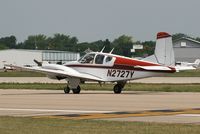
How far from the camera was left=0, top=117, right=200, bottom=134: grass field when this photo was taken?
15.0m

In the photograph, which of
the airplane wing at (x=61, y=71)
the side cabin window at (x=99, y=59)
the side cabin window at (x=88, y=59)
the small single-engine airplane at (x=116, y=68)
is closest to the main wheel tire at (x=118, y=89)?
the small single-engine airplane at (x=116, y=68)

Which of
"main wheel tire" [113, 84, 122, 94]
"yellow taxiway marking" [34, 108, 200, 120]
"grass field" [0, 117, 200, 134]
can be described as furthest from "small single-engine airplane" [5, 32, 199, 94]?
"grass field" [0, 117, 200, 134]

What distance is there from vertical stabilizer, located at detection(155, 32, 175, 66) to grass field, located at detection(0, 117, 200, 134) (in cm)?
1612

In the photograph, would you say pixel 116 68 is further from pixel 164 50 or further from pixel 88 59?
pixel 164 50

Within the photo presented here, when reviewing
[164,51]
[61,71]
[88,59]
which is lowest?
[61,71]

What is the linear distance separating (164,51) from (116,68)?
292cm

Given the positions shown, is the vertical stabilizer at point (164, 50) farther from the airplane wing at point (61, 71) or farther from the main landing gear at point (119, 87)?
the airplane wing at point (61, 71)

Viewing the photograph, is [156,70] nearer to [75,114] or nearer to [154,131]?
[75,114]

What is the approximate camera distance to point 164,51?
33.2 m

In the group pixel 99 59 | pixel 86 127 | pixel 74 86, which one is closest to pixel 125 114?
pixel 86 127

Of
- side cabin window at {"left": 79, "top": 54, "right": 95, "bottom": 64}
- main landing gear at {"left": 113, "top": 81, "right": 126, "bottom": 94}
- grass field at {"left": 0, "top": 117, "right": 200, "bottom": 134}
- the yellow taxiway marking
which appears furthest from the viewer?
side cabin window at {"left": 79, "top": 54, "right": 95, "bottom": 64}

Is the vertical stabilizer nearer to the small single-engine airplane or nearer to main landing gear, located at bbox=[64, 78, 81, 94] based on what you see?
the small single-engine airplane

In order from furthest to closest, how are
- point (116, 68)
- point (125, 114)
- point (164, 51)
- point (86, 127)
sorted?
point (116, 68)
point (164, 51)
point (125, 114)
point (86, 127)

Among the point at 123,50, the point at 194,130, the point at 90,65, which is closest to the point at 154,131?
the point at 194,130
